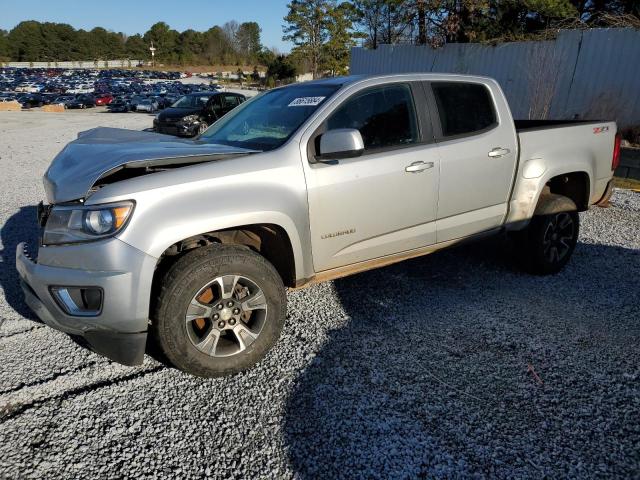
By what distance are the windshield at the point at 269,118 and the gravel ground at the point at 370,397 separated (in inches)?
55.4

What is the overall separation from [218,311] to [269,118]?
5.13ft

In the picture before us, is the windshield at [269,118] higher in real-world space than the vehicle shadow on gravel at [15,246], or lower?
higher

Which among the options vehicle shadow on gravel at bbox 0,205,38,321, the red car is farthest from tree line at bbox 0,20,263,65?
vehicle shadow on gravel at bbox 0,205,38,321

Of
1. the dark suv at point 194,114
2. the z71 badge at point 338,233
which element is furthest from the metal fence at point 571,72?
the z71 badge at point 338,233

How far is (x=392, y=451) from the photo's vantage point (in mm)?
2322

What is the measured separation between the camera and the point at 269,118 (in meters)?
3.57

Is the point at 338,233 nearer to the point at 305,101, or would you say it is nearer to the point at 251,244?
the point at 251,244

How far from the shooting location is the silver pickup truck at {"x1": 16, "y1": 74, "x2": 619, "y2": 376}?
8.30ft

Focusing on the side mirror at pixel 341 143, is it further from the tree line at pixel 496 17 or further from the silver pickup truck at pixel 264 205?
the tree line at pixel 496 17

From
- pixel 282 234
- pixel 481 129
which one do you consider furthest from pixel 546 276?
pixel 282 234

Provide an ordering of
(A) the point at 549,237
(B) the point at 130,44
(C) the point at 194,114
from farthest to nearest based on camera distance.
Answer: (B) the point at 130,44 → (C) the point at 194,114 → (A) the point at 549,237

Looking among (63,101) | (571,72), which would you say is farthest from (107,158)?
(63,101)

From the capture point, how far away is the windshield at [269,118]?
326 cm

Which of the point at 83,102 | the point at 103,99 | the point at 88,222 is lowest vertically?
the point at 103,99
